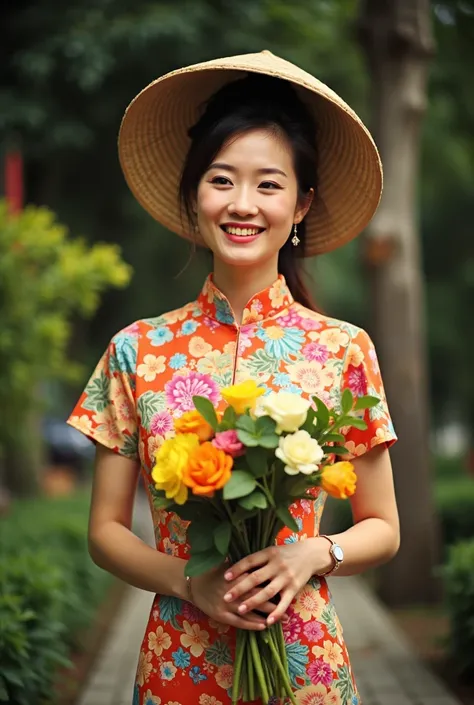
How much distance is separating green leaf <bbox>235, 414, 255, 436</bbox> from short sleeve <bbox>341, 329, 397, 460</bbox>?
47cm

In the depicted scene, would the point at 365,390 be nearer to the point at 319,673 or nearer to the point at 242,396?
the point at 242,396

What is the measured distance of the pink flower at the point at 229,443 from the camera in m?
2.12

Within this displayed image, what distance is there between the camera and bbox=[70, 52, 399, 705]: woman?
2.44 metres

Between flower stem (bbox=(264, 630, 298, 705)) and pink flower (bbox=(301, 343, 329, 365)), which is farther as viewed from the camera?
pink flower (bbox=(301, 343, 329, 365))

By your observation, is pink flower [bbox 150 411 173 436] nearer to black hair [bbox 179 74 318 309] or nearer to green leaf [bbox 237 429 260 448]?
green leaf [bbox 237 429 260 448]

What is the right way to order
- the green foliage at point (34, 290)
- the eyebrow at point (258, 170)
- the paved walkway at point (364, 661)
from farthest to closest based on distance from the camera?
the green foliage at point (34, 290) → the paved walkway at point (364, 661) → the eyebrow at point (258, 170)

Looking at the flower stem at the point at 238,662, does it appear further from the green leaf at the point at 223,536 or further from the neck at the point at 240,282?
the neck at the point at 240,282

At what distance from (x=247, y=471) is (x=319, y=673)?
61cm

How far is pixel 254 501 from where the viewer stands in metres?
2.11

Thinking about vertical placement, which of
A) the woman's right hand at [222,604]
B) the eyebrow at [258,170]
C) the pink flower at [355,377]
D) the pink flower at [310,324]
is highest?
the eyebrow at [258,170]

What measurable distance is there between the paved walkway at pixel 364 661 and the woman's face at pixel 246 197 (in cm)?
327

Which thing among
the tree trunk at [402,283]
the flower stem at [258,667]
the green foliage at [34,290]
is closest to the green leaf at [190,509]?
the flower stem at [258,667]

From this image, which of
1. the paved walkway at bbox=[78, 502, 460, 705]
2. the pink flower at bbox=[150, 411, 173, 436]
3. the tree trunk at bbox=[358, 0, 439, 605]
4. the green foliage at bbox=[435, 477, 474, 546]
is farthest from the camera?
the green foliage at bbox=[435, 477, 474, 546]

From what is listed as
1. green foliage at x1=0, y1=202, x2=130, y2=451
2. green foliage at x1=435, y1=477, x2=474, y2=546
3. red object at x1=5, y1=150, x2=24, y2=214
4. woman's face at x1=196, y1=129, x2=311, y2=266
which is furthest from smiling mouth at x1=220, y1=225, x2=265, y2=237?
red object at x1=5, y1=150, x2=24, y2=214
